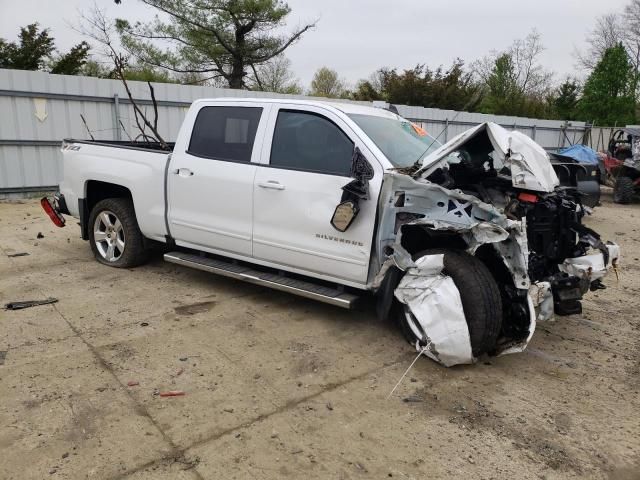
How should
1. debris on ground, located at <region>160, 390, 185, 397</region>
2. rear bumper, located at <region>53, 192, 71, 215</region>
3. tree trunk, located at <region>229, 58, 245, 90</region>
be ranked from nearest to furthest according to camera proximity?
debris on ground, located at <region>160, 390, 185, 397</region>
rear bumper, located at <region>53, 192, 71, 215</region>
tree trunk, located at <region>229, 58, 245, 90</region>

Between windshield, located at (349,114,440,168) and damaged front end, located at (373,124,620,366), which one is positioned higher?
windshield, located at (349,114,440,168)

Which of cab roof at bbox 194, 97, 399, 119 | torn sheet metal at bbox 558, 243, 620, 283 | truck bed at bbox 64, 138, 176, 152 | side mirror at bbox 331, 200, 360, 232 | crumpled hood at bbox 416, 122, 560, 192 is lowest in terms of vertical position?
torn sheet metal at bbox 558, 243, 620, 283

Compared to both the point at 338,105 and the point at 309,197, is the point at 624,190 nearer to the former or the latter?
the point at 338,105

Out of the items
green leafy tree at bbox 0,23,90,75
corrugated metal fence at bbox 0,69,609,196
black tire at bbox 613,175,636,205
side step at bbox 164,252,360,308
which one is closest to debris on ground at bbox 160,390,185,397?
side step at bbox 164,252,360,308

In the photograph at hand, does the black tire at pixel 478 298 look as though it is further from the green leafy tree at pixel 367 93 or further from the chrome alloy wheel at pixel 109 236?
the green leafy tree at pixel 367 93

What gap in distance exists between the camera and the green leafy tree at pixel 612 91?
27359 mm

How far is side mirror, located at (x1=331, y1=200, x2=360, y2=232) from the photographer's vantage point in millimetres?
3979

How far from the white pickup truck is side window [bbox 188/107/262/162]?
13 mm

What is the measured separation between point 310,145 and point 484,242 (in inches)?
65.9

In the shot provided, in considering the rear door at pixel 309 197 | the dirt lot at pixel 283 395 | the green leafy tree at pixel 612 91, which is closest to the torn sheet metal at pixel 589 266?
the dirt lot at pixel 283 395

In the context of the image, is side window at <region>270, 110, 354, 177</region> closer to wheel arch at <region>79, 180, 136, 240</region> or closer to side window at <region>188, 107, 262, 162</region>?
side window at <region>188, 107, 262, 162</region>

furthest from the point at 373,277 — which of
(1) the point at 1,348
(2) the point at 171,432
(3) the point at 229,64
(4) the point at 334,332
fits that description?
(3) the point at 229,64

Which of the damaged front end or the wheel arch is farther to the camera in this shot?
the wheel arch

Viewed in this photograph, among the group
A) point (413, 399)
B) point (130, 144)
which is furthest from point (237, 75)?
point (413, 399)
